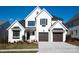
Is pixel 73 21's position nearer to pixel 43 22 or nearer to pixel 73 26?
pixel 73 26

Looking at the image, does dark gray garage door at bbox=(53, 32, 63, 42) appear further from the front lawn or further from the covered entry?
the front lawn

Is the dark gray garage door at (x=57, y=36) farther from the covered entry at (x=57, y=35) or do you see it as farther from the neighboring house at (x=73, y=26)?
the neighboring house at (x=73, y=26)

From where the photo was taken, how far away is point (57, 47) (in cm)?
1905

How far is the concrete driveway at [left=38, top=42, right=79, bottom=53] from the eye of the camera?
18775 millimetres

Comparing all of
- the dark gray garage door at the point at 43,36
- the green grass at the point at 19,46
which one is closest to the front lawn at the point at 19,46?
the green grass at the point at 19,46

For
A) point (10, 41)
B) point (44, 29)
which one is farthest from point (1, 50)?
point (44, 29)

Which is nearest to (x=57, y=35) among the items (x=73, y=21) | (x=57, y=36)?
(x=57, y=36)

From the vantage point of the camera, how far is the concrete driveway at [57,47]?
18775mm

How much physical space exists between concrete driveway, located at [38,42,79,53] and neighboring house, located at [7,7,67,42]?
0.40 m

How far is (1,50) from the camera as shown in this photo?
61.9 ft

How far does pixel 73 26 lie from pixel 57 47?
6.60ft
